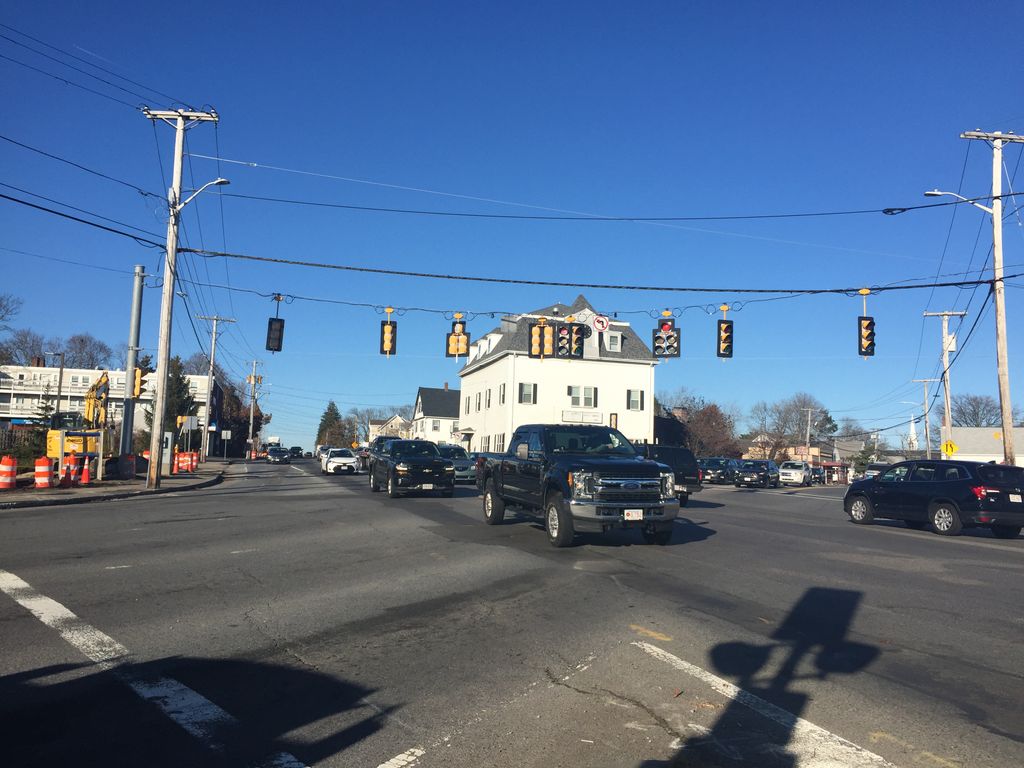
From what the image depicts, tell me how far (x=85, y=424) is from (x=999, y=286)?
33.2m

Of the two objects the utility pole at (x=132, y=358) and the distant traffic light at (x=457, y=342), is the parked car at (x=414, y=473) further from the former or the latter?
the utility pole at (x=132, y=358)

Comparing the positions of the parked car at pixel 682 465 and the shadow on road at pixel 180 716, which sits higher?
the parked car at pixel 682 465

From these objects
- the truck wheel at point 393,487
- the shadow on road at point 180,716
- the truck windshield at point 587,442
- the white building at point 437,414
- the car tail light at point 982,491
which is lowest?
the shadow on road at point 180,716

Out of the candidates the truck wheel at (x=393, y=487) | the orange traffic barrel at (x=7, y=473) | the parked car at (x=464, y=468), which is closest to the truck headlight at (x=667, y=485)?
the truck wheel at (x=393, y=487)

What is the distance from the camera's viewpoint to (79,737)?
446 centimetres

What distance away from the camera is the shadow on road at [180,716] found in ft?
14.0

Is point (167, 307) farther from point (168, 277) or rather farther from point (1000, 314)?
point (1000, 314)

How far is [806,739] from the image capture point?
4602 millimetres

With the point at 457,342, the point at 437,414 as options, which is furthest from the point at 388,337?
the point at 437,414

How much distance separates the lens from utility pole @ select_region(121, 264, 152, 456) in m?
30.3

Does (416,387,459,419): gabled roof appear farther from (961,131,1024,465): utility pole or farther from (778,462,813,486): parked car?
(961,131,1024,465): utility pole

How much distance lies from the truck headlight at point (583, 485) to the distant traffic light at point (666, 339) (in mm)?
13651

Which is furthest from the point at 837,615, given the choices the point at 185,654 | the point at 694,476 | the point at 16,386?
the point at 16,386

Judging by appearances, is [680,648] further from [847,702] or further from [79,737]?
[79,737]
